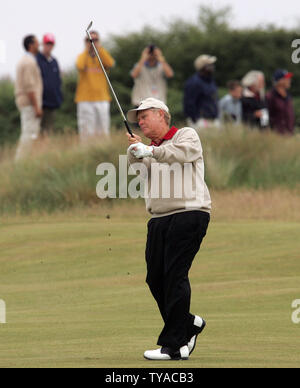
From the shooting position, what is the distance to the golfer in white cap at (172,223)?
8.20m

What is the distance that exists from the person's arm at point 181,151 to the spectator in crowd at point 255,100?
14707 mm

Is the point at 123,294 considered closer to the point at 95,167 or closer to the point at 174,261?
the point at 174,261

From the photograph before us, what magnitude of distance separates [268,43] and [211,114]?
49.5 feet

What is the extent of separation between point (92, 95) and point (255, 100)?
296 centimetres

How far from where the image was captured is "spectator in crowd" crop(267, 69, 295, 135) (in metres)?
23.3

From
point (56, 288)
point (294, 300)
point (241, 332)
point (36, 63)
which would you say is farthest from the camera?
point (36, 63)

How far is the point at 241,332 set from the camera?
9789 millimetres

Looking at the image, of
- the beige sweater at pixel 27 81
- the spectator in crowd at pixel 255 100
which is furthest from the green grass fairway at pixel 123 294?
the spectator in crowd at pixel 255 100

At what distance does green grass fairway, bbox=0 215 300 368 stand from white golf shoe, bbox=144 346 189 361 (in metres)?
0.09
